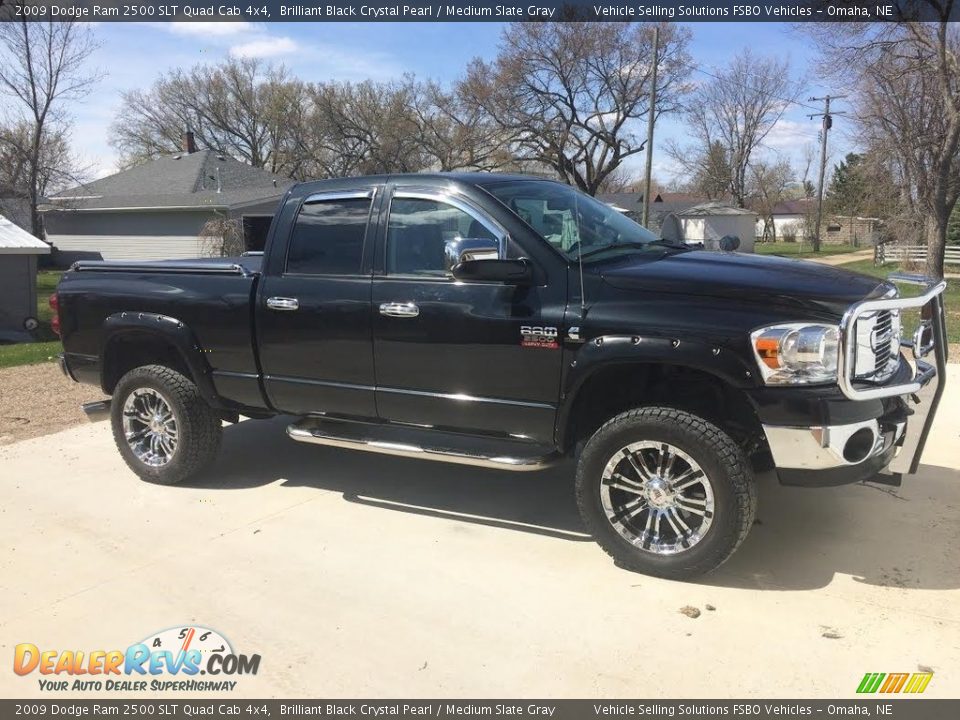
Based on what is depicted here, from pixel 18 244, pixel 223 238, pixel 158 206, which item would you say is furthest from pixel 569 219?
pixel 158 206

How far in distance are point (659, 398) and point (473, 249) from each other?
4.15ft

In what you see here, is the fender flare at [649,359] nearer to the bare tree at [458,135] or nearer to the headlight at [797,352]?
the headlight at [797,352]

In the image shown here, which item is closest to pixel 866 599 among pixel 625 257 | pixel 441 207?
pixel 625 257

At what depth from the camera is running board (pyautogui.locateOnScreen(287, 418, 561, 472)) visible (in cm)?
416

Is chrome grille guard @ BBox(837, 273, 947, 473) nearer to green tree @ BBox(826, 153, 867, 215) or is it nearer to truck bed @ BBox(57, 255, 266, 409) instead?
truck bed @ BBox(57, 255, 266, 409)

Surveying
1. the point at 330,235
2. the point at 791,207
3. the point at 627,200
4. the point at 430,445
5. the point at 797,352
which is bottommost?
the point at 430,445

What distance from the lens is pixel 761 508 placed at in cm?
477

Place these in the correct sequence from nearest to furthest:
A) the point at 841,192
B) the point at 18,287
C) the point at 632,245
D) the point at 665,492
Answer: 1. the point at 665,492
2. the point at 632,245
3. the point at 18,287
4. the point at 841,192

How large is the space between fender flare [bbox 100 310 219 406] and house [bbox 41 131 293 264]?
21040 mm

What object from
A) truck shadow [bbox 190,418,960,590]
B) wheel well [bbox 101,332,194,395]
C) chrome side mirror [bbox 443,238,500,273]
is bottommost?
truck shadow [bbox 190,418,960,590]

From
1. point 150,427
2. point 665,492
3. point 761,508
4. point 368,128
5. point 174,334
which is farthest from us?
point 368,128

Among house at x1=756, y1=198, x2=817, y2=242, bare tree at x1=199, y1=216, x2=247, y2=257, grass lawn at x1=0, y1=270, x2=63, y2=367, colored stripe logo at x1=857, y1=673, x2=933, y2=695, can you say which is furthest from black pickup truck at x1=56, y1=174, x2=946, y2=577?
house at x1=756, y1=198, x2=817, y2=242

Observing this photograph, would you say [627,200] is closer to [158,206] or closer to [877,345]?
Answer: [158,206]
